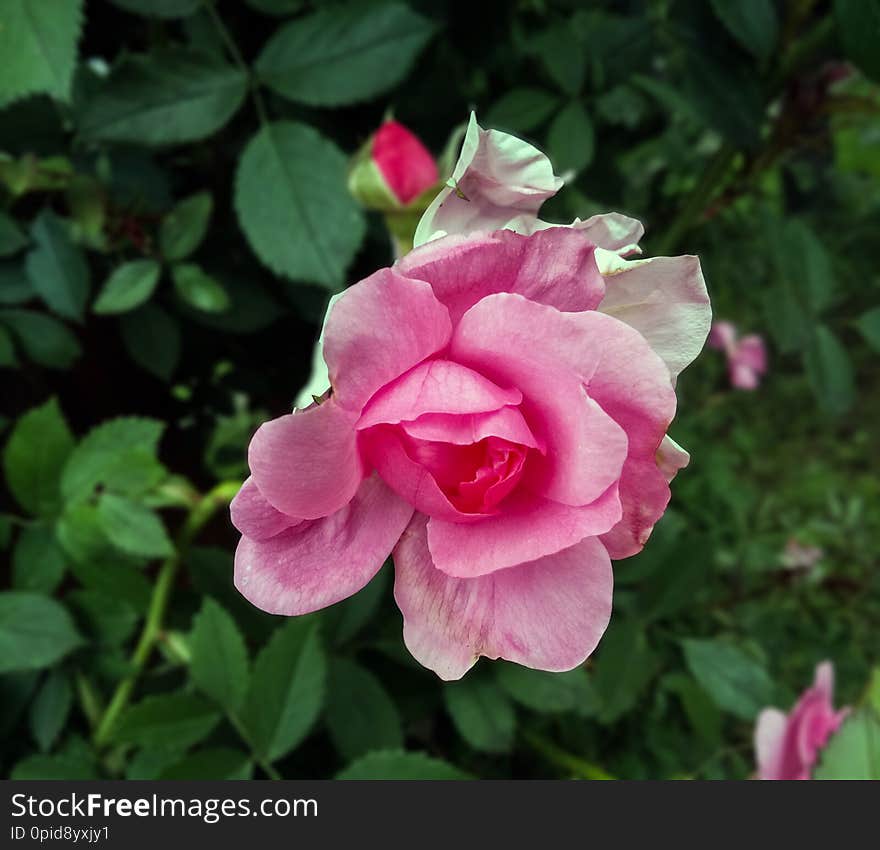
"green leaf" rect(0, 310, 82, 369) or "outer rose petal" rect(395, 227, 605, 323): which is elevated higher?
"outer rose petal" rect(395, 227, 605, 323)

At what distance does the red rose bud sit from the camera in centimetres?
51

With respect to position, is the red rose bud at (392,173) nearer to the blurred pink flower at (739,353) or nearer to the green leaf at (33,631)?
the green leaf at (33,631)

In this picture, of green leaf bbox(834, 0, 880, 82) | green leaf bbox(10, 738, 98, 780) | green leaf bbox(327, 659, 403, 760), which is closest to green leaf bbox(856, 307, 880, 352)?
green leaf bbox(834, 0, 880, 82)

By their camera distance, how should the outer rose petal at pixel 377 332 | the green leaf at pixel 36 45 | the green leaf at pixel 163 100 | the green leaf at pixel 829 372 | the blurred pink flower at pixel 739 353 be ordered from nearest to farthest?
the outer rose petal at pixel 377 332 < the green leaf at pixel 36 45 < the green leaf at pixel 163 100 < the green leaf at pixel 829 372 < the blurred pink flower at pixel 739 353

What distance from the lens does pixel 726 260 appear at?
5.84ft

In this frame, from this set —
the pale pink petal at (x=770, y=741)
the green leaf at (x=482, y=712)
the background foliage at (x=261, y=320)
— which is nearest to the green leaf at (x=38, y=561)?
the background foliage at (x=261, y=320)

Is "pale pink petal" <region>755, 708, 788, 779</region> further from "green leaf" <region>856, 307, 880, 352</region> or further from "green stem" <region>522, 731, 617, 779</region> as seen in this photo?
"green leaf" <region>856, 307, 880, 352</region>

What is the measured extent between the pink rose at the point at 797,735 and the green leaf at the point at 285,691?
0.35 meters

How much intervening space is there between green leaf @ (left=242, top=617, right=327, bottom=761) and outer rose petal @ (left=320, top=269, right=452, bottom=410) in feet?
1.00

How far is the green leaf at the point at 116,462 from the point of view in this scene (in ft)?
1.80

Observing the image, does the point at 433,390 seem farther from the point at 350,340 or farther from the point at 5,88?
the point at 5,88

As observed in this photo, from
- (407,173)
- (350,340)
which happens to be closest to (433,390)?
(350,340)

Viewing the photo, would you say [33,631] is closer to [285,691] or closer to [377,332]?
[285,691]

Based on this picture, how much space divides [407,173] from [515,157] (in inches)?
9.2
